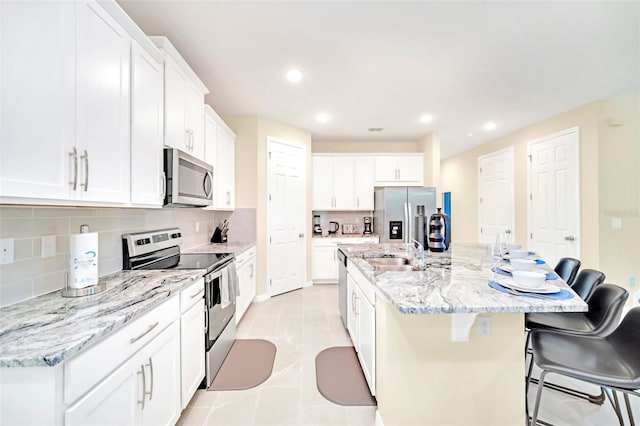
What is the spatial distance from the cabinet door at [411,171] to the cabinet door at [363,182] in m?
0.57

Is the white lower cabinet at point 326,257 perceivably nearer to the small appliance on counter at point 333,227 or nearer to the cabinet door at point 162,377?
the small appliance on counter at point 333,227

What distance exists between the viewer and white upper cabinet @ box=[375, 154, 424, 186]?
200 inches

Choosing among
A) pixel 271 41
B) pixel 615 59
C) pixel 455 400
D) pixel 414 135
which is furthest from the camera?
pixel 414 135

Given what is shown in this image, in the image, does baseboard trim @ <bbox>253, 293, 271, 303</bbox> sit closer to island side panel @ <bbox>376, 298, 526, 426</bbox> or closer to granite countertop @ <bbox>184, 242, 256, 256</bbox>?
granite countertop @ <bbox>184, 242, 256, 256</bbox>

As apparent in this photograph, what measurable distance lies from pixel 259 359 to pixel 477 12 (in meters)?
3.28

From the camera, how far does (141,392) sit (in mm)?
1198

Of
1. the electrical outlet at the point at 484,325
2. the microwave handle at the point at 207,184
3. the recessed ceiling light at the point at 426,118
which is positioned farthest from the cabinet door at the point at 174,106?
the recessed ceiling light at the point at 426,118

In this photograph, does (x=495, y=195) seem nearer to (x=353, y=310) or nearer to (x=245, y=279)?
(x=353, y=310)

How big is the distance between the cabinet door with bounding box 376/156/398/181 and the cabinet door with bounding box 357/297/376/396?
3.45 metres

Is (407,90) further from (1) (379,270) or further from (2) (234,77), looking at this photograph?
(1) (379,270)

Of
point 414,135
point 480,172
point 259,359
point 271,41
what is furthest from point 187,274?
point 480,172

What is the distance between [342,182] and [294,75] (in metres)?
2.54

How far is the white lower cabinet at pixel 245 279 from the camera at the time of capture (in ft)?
9.64

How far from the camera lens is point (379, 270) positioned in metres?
1.80
